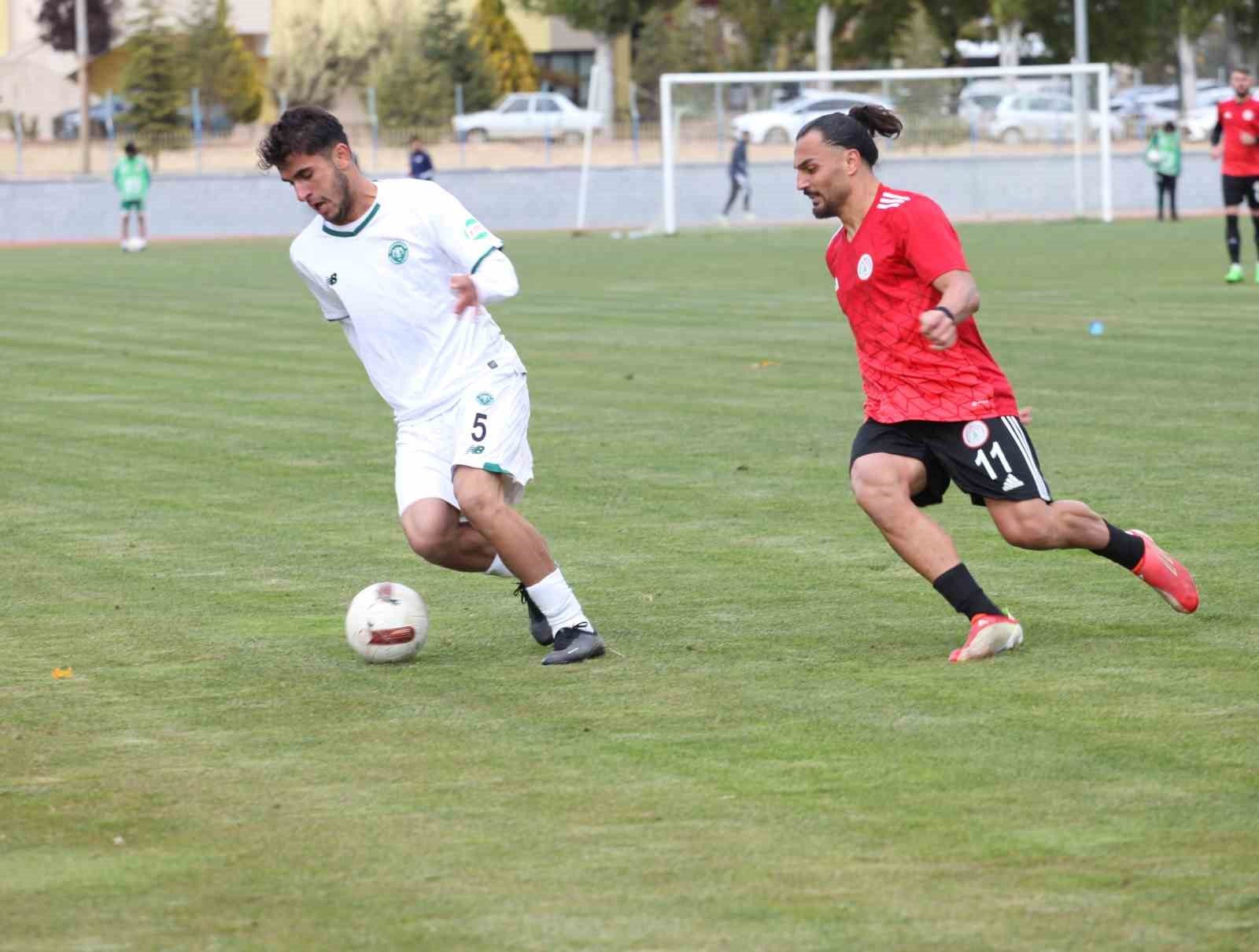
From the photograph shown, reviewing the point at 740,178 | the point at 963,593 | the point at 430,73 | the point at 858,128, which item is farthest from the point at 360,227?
the point at 430,73

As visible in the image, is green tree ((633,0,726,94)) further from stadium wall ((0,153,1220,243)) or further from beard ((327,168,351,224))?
beard ((327,168,351,224))

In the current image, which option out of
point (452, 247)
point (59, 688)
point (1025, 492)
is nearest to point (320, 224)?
point (452, 247)

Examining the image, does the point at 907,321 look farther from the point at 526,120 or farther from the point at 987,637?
the point at 526,120

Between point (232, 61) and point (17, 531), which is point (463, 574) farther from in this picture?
point (232, 61)

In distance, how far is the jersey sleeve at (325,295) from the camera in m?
6.92

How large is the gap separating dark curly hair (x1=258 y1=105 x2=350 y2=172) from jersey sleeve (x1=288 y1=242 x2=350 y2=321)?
40 centimetres

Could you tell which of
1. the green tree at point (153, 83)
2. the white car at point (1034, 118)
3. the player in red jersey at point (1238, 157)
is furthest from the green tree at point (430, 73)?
the player in red jersey at point (1238, 157)

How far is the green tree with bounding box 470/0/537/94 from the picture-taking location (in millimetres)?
69875

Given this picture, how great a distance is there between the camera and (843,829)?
4766mm

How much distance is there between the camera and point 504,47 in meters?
70.4

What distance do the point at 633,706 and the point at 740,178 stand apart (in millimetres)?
37744

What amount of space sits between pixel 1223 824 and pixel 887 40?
227 feet

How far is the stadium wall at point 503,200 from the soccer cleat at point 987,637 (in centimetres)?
3690

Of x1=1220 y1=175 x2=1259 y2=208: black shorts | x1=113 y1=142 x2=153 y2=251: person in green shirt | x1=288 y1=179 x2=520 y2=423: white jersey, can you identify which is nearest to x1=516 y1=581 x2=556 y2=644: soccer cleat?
x1=288 y1=179 x2=520 y2=423: white jersey
